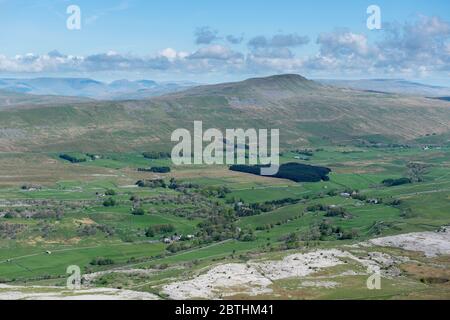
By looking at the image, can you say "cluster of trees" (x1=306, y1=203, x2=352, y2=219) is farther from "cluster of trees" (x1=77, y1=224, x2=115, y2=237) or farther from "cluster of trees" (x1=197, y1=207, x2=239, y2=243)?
"cluster of trees" (x1=77, y1=224, x2=115, y2=237)

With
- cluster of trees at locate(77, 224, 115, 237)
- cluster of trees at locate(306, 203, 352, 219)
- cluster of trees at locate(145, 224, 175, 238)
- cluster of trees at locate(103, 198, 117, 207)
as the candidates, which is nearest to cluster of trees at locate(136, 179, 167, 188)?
cluster of trees at locate(103, 198, 117, 207)

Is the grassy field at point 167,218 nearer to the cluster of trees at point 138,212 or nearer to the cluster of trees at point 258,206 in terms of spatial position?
the cluster of trees at point 138,212

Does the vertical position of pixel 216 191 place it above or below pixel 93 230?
below

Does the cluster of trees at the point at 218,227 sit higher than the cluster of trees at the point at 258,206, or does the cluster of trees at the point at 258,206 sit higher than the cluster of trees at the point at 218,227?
the cluster of trees at the point at 218,227

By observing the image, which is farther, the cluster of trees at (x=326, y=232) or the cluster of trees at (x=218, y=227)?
the cluster of trees at (x=218, y=227)
